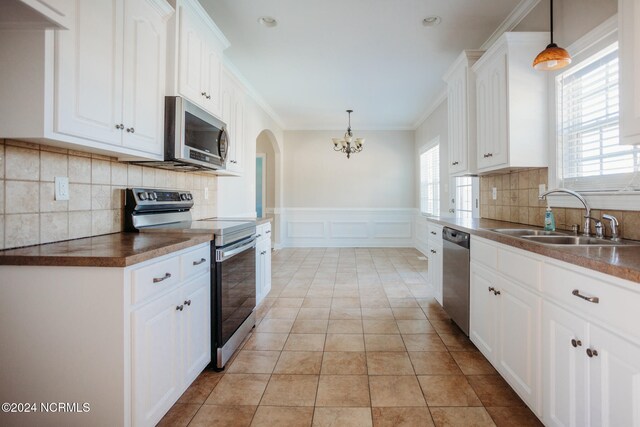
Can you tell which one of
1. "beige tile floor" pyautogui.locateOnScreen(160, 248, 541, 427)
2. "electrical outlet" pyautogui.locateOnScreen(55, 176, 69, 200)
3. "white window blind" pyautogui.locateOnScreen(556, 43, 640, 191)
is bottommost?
"beige tile floor" pyautogui.locateOnScreen(160, 248, 541, 427)

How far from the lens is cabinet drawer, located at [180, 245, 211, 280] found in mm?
1714

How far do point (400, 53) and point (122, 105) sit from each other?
2.91 meters

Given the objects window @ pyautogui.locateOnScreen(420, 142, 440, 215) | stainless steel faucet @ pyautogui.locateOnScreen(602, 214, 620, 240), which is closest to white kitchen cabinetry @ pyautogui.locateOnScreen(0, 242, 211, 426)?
stainless steel faucet @ pyautogui.locateOnScreen(602, 214, 620, 240)

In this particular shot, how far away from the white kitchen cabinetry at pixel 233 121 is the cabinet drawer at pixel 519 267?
255 cm

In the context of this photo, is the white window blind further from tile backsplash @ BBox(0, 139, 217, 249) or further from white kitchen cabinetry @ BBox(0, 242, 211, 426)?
tile backsplash @ BBox(0, 139, 217, 249)

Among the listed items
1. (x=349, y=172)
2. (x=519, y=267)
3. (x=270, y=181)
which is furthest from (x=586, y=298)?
(x=270, y=181)

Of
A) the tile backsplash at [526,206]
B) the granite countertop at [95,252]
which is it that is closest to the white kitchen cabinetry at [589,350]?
the tile backsplash at [526,206]

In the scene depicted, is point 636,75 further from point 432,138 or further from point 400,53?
point 432,138

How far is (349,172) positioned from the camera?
7195 millimetres

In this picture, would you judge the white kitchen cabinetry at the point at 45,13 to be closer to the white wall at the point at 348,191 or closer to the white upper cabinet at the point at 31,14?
the white upper cabinet at the point at 31,14

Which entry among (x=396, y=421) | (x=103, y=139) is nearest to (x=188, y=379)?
(x=396, y=421)

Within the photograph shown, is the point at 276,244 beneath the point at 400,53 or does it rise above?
beneath

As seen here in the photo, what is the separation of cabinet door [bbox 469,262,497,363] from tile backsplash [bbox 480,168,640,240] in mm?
670

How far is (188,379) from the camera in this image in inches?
70.2
